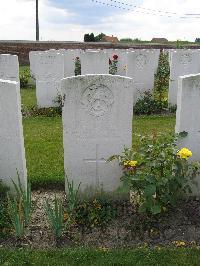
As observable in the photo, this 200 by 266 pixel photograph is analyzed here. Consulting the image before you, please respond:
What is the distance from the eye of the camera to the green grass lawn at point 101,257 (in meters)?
3.61

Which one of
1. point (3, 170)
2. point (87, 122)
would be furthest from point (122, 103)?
point (3, 170)

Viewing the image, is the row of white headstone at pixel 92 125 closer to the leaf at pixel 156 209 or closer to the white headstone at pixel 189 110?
the white headstone at pixel 189 110

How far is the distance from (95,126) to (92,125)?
0.04 m

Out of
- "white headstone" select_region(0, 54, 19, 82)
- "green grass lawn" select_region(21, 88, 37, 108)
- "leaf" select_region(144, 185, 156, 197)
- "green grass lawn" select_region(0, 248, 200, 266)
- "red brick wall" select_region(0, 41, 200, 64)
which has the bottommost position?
"green grass lawn" select_region(0, 248, 200, 266)

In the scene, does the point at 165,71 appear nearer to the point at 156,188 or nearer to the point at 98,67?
the point at 98,67

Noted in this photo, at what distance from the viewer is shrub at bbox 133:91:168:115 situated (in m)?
9.68

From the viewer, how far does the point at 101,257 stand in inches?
145

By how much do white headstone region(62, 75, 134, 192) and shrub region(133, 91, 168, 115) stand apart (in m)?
5.12

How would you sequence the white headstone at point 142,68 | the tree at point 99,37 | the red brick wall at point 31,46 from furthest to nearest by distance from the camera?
the tree at point 99,37 → the red brick wall at point 31,46 → the white headstone at point 142,68

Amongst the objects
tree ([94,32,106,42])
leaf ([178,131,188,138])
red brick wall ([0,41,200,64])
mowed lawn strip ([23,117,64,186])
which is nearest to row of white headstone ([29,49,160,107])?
mowed lawn strip ([23,117,64,186])

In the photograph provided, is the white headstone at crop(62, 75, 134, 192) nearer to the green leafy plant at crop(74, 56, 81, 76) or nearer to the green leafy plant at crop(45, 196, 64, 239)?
the green leafy plant at crop(45, 196, 64, 239)

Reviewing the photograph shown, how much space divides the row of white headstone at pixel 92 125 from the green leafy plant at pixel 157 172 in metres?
0.33

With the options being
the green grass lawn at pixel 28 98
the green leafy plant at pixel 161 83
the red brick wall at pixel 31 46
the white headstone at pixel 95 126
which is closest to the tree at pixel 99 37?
the red brick wall at pixel 31 46

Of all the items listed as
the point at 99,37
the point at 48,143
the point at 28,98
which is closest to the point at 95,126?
the point at 48,143
